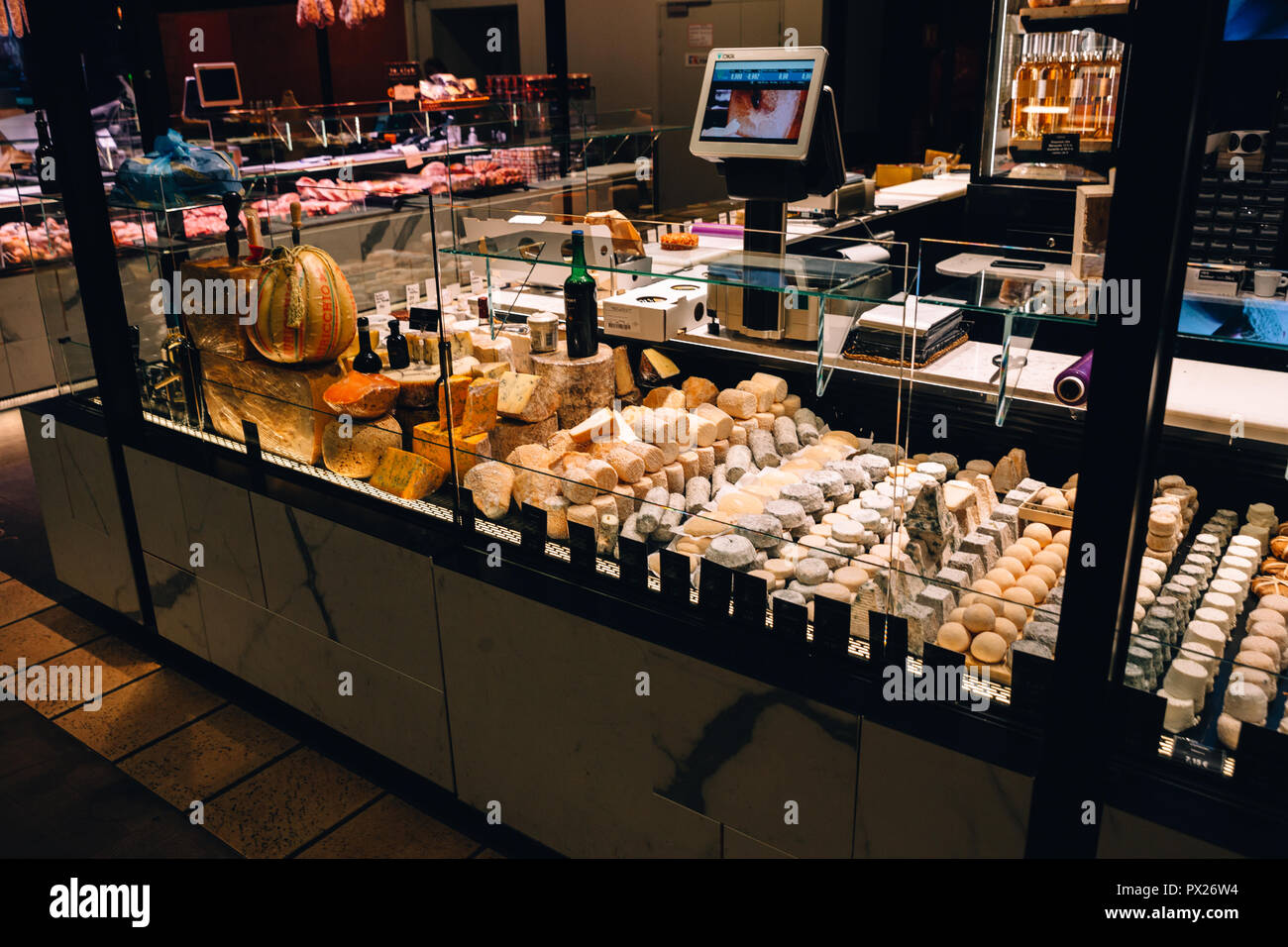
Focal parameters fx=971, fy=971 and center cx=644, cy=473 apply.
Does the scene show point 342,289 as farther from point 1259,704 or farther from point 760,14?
point 760,14

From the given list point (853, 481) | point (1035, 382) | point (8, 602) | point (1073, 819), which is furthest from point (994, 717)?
point (8, 602)

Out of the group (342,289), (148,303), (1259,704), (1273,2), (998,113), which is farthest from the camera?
(998,113)

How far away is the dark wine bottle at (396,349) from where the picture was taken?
2.83 metres

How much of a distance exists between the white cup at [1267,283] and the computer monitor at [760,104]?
3.66 feet

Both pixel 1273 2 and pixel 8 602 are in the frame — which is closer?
pixel 1273 2

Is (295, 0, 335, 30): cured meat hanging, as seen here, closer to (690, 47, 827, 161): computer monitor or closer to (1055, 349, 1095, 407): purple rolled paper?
(690, 47, 827, 161): computer monitor

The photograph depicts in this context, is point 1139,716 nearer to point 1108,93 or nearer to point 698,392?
point 698,392

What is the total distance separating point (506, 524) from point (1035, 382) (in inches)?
54.0

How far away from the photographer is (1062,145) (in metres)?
4.47

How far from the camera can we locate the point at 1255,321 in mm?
1581

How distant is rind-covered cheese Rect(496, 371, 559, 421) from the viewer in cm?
253

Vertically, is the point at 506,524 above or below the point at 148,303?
below

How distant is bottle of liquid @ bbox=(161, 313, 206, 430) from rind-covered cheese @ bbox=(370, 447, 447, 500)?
3.00ft

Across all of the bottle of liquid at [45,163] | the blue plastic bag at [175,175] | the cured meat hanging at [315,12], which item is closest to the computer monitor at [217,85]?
the cured meat hanging at [315,12]
